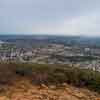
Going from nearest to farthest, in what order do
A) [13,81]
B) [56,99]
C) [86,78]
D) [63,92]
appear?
[56,99] → [63,92] → [13,81] → [86,78]

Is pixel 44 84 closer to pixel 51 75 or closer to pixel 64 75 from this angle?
pixel 51 75

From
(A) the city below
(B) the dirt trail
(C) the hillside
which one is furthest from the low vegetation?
(A) the city below

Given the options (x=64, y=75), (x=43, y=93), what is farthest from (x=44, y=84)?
(x=64, y=75)

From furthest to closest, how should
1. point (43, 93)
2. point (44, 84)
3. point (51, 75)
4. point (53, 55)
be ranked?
1. point (53, 55)
2. point (51, 75)
3. point (44, 84)
4. point (43, 93)

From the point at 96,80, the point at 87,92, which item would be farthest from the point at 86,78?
the point at 87,92

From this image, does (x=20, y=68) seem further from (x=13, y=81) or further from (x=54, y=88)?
(x=54, y=88)

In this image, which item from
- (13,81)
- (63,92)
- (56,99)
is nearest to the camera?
(56,99)

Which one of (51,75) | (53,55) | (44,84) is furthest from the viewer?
(53,55)

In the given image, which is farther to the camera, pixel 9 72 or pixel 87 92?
pixel 9 72

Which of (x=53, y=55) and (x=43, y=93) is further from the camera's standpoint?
(x=53, y=55)
